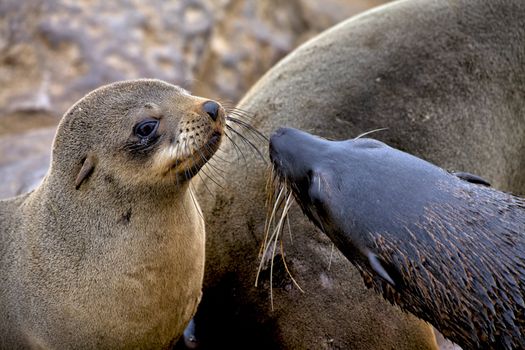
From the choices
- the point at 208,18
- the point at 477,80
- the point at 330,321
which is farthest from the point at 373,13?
the point at 208,18

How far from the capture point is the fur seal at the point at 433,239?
156 inches

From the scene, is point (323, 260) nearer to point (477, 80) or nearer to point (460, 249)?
point (460, 249)

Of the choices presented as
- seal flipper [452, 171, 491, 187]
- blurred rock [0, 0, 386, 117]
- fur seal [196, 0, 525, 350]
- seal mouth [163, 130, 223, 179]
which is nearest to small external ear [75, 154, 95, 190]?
seal mouth [163, 130, 223, 179]

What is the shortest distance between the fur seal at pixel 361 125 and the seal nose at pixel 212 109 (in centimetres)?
88

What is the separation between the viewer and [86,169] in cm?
455

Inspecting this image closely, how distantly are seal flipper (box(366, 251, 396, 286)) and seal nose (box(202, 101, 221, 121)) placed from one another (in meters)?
1.10

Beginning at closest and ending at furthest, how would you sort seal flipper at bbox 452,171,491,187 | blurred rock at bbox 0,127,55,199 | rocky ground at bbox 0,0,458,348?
seal flipper at bbox 452,171,491,187 < blurred rock at bbox 0,127,55,199 < rocky ground at bbox 0,0,458,348

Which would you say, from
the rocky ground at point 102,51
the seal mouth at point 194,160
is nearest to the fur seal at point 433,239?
the seal mouth at point 194,160

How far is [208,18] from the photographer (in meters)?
9.69

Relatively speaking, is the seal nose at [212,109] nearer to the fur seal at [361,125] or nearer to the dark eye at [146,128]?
the dark eye at [146,128]

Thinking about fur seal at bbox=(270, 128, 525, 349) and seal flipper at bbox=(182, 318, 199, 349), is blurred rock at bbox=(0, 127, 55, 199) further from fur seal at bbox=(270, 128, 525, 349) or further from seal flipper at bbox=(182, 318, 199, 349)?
fur seal at bbox=(270, 128, 525, 349)

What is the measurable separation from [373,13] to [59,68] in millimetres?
3923

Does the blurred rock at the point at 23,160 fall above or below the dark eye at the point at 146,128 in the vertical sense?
below

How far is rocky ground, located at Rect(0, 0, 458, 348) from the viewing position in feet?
29.4
